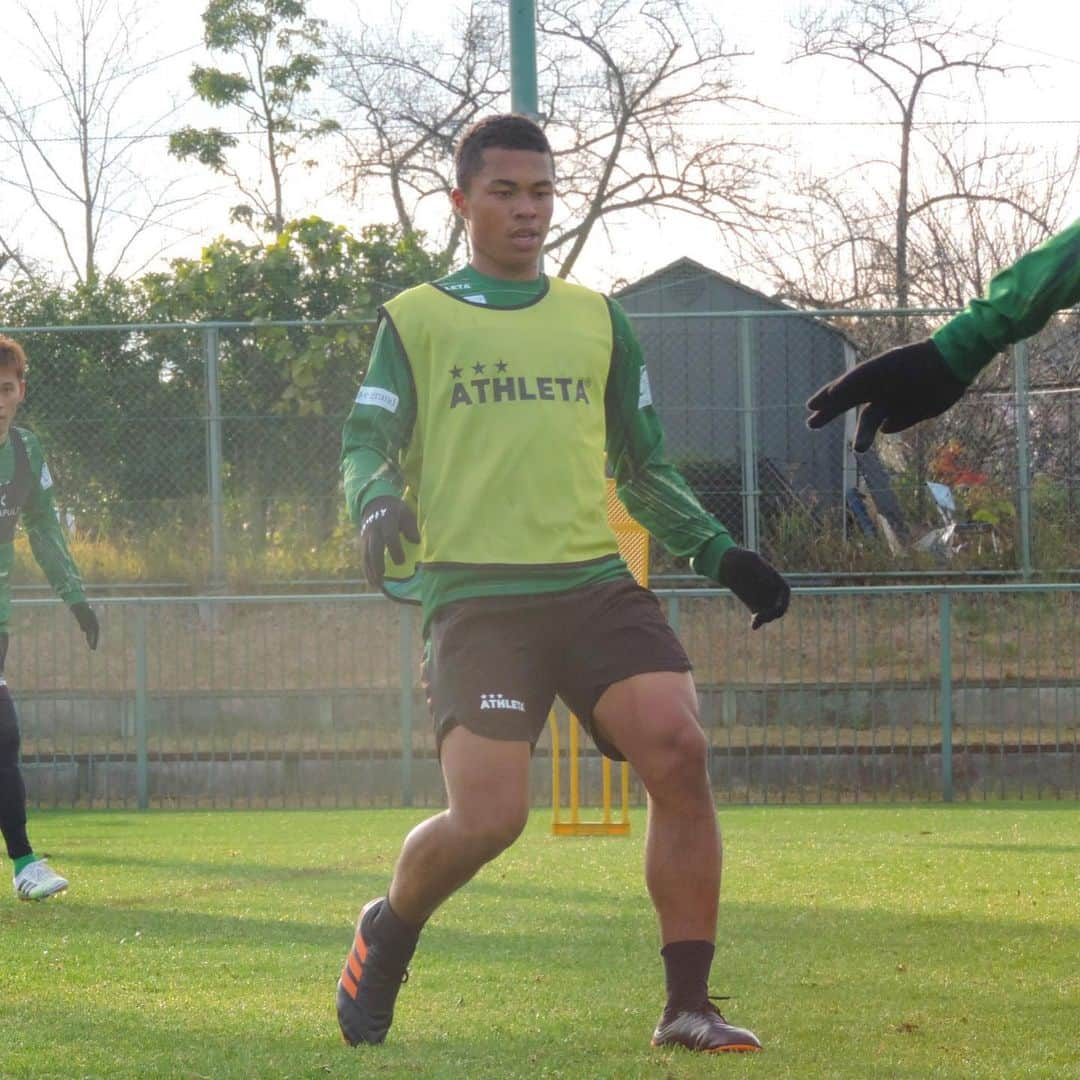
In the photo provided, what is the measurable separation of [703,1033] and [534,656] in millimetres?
848

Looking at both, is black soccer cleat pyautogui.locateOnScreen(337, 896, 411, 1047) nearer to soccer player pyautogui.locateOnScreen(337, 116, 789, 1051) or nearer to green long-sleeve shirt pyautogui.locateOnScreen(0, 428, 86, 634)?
soccer player pyautogui.locateOnScreen(337, 116, 789, 1051)

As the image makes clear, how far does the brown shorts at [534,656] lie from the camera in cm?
404

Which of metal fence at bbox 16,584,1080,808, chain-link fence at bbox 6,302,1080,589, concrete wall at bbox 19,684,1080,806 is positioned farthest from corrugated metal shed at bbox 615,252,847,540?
concrete wall at bbox 19,684,1080,806

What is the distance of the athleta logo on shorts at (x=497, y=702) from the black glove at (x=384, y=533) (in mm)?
326

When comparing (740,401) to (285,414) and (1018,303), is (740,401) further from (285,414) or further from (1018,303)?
(1018,303)

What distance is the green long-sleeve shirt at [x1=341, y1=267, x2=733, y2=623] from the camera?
411 centimetres

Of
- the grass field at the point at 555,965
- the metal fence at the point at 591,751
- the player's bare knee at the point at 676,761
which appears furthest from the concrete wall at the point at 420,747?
the player's bare knee at the point at 676,761

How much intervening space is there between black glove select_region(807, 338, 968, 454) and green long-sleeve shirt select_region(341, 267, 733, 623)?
4.07 feet

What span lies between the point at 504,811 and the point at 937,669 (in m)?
8.58

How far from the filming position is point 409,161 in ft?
83.1

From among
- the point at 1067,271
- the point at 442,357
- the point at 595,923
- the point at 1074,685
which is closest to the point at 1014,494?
the point at 1074,685

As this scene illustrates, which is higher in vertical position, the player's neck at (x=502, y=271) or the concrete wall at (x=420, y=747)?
the player's neck at (x=502, y=271)

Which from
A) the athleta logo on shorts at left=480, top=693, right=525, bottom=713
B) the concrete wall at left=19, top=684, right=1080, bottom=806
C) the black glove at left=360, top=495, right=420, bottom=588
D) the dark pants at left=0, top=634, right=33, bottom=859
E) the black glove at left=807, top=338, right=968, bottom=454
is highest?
the black glove at left=807, top=338, right=968, bottom=454

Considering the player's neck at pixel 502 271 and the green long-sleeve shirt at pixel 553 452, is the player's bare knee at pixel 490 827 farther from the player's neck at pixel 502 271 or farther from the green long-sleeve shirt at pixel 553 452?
the player's neck at pixel 502 271
